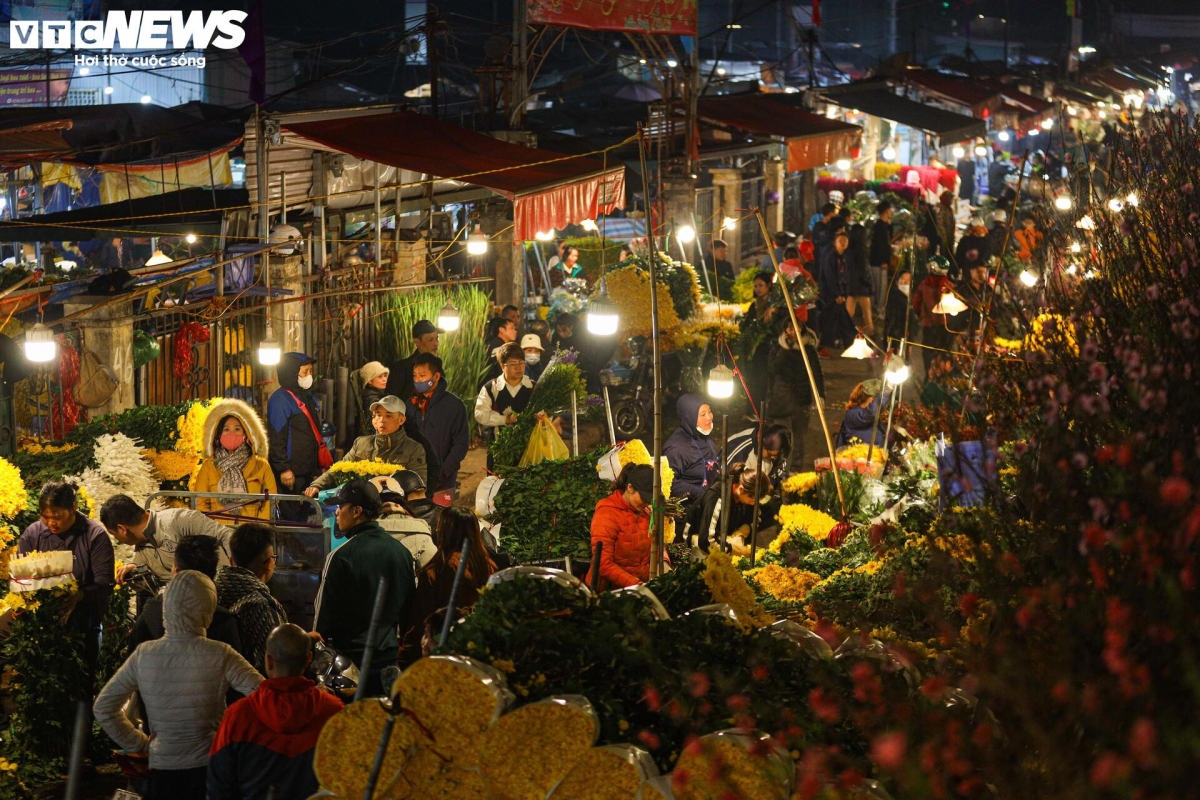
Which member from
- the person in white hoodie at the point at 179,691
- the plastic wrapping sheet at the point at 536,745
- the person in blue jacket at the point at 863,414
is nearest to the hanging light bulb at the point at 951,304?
the person in blue jacket at the point at 863,414

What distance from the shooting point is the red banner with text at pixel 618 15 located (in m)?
13.0

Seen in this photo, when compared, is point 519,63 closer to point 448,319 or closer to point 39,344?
point 448,319

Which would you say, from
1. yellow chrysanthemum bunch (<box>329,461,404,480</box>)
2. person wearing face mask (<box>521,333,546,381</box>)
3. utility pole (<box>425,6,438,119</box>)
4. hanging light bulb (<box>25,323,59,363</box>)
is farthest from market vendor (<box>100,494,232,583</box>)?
utility pole (<box>425,6,438,119</box>)

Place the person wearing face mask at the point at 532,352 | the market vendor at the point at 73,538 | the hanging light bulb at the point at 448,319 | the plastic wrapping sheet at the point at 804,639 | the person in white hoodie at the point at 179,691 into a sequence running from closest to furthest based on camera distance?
the plastic wrapping sheet at the point at 804,639 < the person in white hoodie at the point at 179,691 < the market vendor at the point at 73,538 < the person wearing face mask at the point at 532,352 < the hanging light bulb at the point at 448,319

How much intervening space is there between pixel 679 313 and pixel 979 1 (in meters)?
65.2

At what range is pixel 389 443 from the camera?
9.08m

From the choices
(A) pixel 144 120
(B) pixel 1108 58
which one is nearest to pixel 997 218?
(A) pixel 144 120

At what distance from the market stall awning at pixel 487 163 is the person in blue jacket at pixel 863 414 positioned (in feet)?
8.58

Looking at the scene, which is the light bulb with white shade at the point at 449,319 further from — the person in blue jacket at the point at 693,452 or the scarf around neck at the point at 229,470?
the scarf around neck at the point at 229,470

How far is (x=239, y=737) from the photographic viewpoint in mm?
4438

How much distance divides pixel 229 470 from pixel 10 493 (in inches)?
51.1

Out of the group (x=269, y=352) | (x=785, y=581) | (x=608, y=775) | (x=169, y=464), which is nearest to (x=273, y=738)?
(x=608, y=775)

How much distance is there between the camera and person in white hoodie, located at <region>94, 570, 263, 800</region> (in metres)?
4.97

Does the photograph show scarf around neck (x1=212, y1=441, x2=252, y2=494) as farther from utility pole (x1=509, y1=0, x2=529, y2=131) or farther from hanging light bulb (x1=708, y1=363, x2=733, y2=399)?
utility pole (x1=509, y1=0, x2=529, y2=131)
